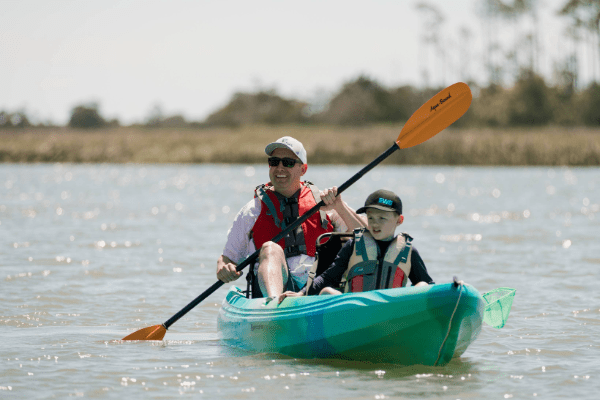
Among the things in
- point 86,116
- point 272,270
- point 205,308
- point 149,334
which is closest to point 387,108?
point 86,116

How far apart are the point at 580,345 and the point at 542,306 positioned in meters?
1.38

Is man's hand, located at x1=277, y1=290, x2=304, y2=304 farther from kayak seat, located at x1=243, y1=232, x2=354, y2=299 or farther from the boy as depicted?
kayak seat, located at x1=243, y1=232, x2=354, y2=299

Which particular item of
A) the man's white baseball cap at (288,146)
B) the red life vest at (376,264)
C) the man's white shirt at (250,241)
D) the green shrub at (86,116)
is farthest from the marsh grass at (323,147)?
the green shrub at (86,116)

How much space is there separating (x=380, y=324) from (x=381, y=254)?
0.41 metres

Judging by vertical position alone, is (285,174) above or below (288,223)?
above

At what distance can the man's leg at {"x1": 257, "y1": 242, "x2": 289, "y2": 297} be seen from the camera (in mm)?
4477

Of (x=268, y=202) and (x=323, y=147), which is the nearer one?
(x=268, y=202)

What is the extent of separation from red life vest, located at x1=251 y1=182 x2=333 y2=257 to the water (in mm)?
719

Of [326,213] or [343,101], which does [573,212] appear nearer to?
[326,213]

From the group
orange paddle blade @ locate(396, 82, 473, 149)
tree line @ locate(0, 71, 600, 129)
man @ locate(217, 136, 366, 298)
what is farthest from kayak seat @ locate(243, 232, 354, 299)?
tree line @ locate(0, 71, 600, 129)

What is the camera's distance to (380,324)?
3.96m

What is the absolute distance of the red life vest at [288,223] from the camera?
484 centimetres

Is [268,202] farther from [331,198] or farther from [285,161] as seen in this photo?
[331,198]

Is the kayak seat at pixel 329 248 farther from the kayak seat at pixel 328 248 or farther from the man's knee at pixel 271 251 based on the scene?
the man's knee at pixel 271 251
